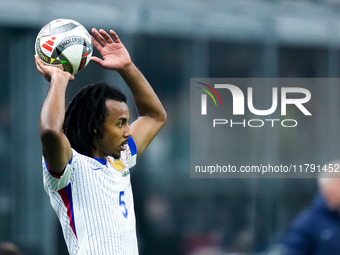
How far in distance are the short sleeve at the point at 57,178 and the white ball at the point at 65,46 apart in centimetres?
54

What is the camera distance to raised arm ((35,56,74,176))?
302 centimetres

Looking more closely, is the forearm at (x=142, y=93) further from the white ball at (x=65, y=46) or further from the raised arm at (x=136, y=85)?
the white ball at (x=65, y=46)

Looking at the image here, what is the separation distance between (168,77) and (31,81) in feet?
6.27

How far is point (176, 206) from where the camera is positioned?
9641mm

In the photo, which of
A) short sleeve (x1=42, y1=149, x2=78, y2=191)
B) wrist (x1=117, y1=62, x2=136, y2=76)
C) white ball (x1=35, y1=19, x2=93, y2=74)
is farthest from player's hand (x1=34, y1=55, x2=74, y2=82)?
wrist (x1=117, y1=62, x2=136, y2=76)

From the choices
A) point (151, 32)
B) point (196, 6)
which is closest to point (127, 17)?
A: point (151, 32)

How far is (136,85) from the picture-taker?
155 inches

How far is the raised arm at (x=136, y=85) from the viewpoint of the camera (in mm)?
3795

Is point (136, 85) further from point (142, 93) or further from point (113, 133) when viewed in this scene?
point (113, 133)

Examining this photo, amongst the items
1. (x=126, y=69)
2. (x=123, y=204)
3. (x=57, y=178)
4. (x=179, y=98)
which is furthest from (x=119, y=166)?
(x=179, y=98)

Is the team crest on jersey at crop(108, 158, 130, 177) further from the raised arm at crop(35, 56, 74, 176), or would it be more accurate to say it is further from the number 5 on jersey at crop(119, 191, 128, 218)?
the raised arm at crop(35, 56, 74, 176)

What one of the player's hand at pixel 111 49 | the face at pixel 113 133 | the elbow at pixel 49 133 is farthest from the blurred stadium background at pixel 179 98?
the elbow at pixel 49 133

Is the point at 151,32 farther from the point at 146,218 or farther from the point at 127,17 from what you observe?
the point at 146,218

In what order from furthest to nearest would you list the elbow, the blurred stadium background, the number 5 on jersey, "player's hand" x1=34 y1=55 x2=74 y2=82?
the blurred stadium background < the number 5 on jersey < "player's hand" x1=34 y1=55 x2=74 y2=82 < the elbow
